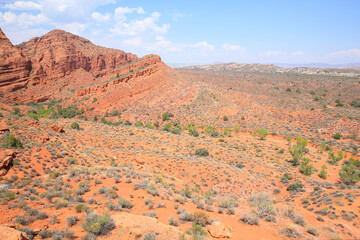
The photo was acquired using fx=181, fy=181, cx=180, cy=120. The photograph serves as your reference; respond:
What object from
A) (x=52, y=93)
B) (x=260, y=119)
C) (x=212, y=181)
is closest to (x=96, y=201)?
(x=212, y=181)

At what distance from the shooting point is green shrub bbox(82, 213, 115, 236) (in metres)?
6.35

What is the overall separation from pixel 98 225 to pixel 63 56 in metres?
82.3

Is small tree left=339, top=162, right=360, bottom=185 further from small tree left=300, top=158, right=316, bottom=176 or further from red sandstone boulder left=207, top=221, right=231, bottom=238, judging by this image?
red sandstone boulder left=207, top=221, right=231, bottom=238

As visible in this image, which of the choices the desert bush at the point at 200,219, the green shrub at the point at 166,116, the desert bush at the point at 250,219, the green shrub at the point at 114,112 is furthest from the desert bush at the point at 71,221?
the green shrub at the point at 114,112

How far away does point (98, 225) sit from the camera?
6.36 meters

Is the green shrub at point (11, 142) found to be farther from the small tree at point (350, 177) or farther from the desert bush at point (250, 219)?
the small tree at point (350, 177)

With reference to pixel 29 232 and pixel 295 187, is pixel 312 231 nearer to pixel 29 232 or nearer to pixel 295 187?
pixel 29 232

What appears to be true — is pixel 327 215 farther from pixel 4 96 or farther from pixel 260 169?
pixel 4 96

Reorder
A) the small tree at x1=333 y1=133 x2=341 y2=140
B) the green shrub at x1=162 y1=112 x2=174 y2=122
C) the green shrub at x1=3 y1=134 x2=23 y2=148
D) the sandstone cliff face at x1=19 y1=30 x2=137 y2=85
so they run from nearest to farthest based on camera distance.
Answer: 1. the green shrub at x1=3 y1=134 x2=23 y2=148
2. the small tree at x1=333 y1=133 x2=341 y2=140
3. the green shrub at x1=162 y1=112 x2=174 y2=122
4. the sandstone cliff face at x1=19 y1=30 x2=137 y2=85

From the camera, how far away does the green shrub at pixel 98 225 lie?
20.8 ft

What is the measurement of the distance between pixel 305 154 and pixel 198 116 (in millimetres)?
22750

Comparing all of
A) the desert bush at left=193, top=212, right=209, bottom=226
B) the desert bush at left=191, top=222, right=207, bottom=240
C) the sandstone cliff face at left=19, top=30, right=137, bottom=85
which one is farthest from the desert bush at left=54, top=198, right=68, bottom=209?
the sandstone cliff face at left=19, top=30, right=137, bottom=85

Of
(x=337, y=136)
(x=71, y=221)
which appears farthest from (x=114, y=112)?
(x=337, y=136)

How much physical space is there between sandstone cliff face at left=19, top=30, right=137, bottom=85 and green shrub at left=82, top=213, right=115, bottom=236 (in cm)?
7035
